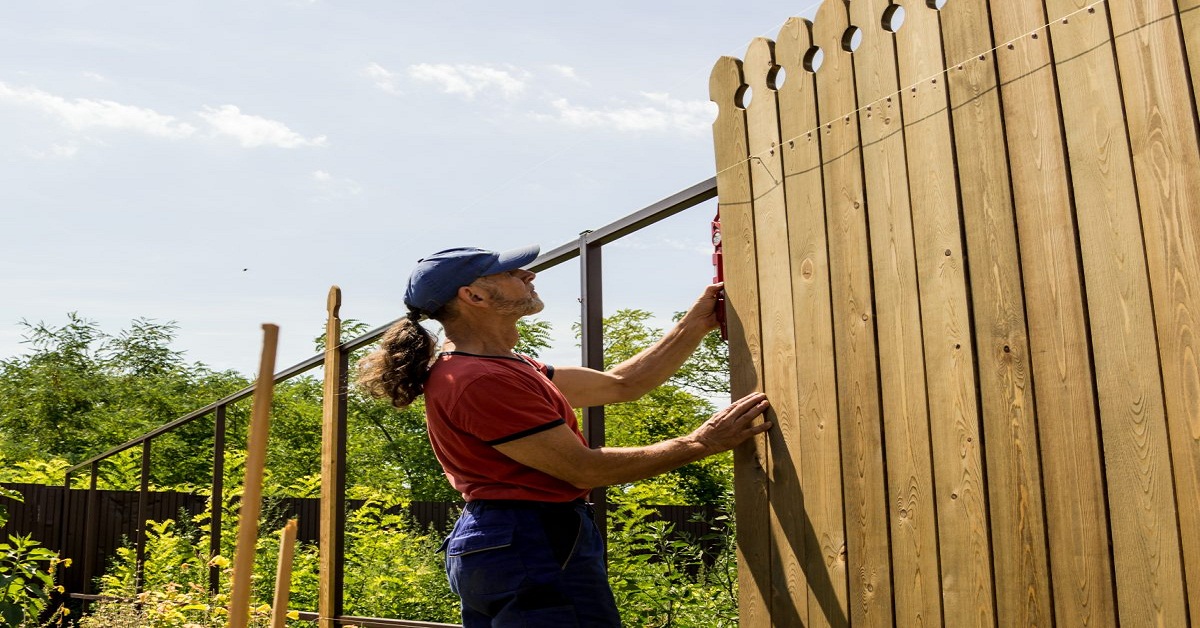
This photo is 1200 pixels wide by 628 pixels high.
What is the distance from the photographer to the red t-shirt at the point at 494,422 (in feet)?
7.07

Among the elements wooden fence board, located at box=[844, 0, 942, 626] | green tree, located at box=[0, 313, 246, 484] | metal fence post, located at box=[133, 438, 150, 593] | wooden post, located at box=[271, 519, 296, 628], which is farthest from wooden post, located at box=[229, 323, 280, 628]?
green tree, located at box=[0, 313, 246, 484]

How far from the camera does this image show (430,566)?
6137 mm

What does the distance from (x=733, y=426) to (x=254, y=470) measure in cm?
170

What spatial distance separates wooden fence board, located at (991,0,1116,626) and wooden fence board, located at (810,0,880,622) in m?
0.34

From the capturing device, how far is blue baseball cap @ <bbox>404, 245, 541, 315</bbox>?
8.06ft

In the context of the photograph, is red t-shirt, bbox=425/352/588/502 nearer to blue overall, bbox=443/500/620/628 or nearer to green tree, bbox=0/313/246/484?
blue overall, bbox=443/500/620/628

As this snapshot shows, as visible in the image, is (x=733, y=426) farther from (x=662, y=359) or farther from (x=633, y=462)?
(x=662, y=359)

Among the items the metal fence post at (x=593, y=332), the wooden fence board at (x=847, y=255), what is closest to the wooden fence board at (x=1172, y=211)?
the wooden fence board at (x=847, y=255)

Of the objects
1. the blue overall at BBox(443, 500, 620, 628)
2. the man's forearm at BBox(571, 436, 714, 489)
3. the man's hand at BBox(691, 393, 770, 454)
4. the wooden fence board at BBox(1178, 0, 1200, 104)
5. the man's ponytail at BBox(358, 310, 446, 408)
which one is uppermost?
the wooden fence board at BBox(1178, 0, 1200, 104)

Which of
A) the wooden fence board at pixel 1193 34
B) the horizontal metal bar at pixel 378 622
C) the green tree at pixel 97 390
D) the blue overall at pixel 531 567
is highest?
the green tree at pixel 97 390

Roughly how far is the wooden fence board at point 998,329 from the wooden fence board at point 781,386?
1.22 ft

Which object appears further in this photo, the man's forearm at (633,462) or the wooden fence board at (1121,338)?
the man's forearm at (633,462)

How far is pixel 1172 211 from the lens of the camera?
4.87 feet

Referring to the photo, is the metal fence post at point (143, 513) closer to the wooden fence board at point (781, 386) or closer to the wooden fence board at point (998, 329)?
the wooden fence board at point (781, 386)
